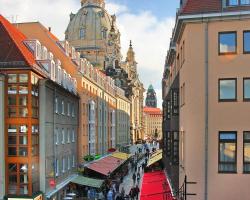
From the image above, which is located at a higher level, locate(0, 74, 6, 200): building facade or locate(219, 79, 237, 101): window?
locate(219, 79, 237, 101): window

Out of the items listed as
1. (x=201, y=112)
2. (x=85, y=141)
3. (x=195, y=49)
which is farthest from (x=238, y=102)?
(x=85, y=141)

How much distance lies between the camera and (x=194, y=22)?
791 inches

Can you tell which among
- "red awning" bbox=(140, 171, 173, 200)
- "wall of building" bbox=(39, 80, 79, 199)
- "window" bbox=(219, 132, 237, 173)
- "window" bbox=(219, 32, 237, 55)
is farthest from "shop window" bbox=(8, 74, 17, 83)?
"window" bbox=(219, 132, 237, 173)

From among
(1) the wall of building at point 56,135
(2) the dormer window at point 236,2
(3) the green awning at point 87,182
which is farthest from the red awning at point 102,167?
(2) the dormer window at point 236,2

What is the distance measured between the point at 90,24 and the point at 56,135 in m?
98.3

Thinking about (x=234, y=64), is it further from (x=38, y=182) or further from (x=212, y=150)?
(x=38, y=182)

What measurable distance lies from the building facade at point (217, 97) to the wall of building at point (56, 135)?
15989 mm

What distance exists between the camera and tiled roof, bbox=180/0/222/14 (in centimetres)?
2002

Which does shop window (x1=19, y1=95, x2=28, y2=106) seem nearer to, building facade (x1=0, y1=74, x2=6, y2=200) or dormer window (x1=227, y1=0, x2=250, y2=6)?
building facade (x1=0, y1=74, x2=6, y2=200)

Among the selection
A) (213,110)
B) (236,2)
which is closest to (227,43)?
(236,2)

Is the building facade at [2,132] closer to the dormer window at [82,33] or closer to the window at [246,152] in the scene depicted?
the window at [246,152]

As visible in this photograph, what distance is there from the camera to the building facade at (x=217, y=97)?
19.6m

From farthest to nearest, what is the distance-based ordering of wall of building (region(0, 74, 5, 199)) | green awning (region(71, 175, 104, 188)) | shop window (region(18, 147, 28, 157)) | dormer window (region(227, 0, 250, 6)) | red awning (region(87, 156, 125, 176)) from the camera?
red awning (region(87, 156, 125, 176))
green awning (region(71, 175, 104, 188))
shop window (region(18, 147, 28, 157))
wall of building (region(0, 74, 5, 199))
dormer window (region(227, 0, 250, 6))

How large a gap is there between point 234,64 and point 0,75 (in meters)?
17.8
